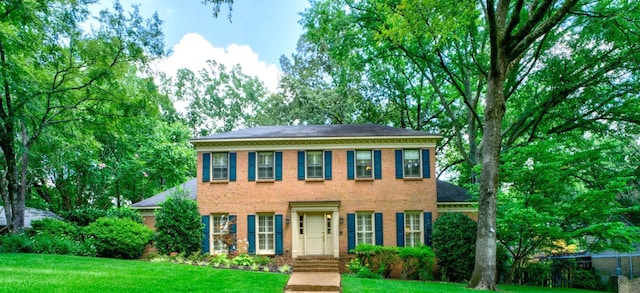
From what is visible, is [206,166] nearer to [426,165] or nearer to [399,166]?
[399,166]

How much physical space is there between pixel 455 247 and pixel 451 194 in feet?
12.9

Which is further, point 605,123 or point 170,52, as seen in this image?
point 605,123

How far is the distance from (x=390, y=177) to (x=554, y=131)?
8.04 metres

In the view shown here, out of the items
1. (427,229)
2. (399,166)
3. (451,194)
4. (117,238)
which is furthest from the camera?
(451,194)

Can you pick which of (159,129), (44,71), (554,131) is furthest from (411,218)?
(159,129)

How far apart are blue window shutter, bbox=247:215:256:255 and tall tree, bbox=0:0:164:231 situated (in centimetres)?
740

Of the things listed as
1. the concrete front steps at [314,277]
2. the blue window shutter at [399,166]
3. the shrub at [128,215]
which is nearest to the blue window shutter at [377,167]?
the blue window shutter at [399,166]

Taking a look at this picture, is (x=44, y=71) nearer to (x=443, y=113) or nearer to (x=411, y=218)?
(x=411, y=218)

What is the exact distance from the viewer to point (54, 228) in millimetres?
16359

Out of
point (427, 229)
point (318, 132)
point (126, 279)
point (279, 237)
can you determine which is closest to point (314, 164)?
point (318, 132)

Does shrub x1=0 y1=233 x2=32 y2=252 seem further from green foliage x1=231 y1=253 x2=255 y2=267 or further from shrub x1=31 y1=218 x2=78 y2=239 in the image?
green foliage x1=231 y1=253 x2=255 y2=267

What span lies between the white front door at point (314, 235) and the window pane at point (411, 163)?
415 cm

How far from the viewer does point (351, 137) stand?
18.2m

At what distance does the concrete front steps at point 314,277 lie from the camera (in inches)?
447
